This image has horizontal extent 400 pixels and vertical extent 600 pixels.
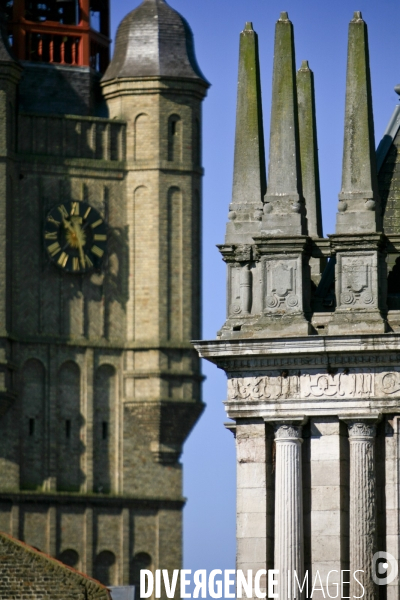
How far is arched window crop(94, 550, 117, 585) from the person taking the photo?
137875 mm

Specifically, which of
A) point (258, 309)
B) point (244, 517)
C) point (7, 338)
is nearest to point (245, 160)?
point (258, 309)

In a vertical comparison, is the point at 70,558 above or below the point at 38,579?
above

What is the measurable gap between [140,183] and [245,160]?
98438mm

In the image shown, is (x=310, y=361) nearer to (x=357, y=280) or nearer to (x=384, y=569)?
(x=357, y=280)

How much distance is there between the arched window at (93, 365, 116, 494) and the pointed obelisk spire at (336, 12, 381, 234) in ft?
323

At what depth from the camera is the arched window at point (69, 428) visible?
142 meters

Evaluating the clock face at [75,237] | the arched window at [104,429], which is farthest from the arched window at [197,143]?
the arched window at [104,429]

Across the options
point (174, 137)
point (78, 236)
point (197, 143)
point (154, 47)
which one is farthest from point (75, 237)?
point (154, 47)

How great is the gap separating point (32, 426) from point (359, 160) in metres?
98.5

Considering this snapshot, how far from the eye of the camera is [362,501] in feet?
142

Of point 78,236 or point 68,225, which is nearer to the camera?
point 68,225

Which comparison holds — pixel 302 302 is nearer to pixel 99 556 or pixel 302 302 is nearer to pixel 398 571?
pixel 398 571

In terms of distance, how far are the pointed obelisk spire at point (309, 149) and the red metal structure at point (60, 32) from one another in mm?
96442

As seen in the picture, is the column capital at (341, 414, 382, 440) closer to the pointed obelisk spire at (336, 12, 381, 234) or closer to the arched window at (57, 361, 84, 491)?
the pointed obelisk spire at (336, 12, 381, 234)
